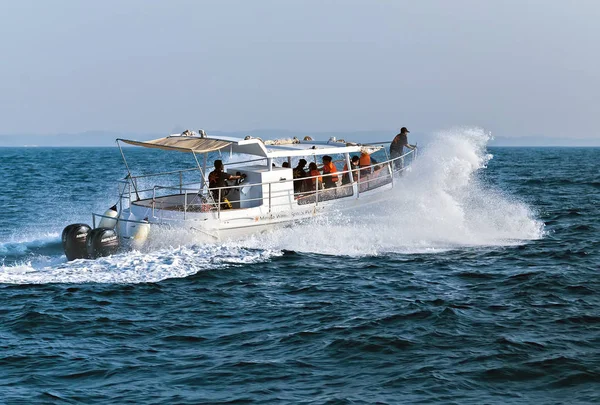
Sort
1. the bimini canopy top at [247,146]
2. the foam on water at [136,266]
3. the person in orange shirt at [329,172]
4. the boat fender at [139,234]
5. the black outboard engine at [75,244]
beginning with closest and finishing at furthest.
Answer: the foam on water at [136,266] < the black outboard engine at [75,244] < the boat fender at [139,234] < the bimini canopy top at [247,146] < the person in orange shirt at [329,172]

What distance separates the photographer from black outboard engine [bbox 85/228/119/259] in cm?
1823

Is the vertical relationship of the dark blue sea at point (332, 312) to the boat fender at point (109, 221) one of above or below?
below

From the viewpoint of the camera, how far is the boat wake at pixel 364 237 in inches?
685

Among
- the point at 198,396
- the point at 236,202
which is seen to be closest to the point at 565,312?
the point at 198,396

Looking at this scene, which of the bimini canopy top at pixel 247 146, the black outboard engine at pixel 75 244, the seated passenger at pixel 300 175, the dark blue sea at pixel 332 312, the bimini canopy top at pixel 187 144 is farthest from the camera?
the seated passenger at pixel 300 175

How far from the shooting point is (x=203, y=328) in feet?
43.4

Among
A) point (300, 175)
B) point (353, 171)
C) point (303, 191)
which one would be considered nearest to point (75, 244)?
point (303, 191)

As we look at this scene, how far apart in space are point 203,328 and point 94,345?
1861 mm

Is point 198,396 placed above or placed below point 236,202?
below

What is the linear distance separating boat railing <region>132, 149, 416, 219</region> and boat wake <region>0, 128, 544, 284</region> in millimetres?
566

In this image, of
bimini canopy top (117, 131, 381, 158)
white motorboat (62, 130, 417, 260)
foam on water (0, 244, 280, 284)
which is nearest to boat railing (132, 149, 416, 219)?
white motorboat (62, 130, 417, 260)

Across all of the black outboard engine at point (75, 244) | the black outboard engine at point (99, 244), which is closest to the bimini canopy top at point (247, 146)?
the black outboard engine at point (99, 244)

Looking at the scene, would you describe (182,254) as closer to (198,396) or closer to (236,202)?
(236,202)

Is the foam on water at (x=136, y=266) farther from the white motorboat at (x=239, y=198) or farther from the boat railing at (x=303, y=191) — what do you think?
the boat railing at (x=303, y=191)
